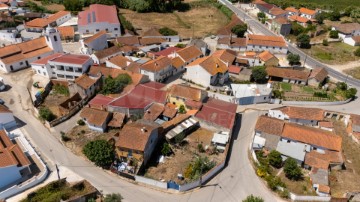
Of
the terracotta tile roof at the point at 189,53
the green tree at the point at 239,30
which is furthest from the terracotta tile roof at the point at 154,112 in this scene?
the green tree at the point at 239,30

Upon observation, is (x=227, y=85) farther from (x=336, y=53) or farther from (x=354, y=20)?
(x=354, y=20)

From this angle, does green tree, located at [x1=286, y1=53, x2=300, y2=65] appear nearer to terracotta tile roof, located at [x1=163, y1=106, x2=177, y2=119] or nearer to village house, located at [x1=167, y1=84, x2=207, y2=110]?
village house, located at [x1=167, y1=84, x2=207, y2=110]

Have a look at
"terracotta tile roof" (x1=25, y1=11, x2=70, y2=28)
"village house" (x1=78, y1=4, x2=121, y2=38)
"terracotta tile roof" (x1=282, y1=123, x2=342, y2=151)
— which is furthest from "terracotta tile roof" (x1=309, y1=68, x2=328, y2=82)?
"terracotta tile roof" (x1=25, y1=11, x2=70, y2=28)

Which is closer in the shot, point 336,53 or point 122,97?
point 122,97

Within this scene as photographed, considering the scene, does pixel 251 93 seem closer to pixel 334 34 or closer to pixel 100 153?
pixel 100 153

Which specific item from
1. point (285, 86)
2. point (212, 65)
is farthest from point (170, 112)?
point (285, 86)

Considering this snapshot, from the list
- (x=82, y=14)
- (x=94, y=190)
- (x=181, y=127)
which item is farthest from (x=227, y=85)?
(x=82, y=14)
